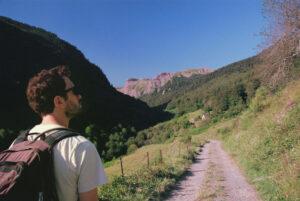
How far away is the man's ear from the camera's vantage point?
1.42 meters

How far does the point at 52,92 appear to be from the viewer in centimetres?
141

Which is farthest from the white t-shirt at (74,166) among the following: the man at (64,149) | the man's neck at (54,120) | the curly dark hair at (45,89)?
the curly dark hair at (45,89)

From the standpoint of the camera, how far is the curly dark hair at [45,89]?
1372 millimetres

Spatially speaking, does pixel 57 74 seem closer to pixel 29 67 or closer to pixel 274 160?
pixel 274 160

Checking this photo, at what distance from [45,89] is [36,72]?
98850 millimetres

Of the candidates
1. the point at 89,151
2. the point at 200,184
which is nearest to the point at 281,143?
the point at 200,184

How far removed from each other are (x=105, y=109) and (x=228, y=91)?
216 feet

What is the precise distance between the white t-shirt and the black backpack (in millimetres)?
36

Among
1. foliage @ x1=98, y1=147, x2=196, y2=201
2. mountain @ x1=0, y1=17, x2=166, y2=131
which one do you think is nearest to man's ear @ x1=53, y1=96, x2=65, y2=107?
foliage @ x1=98, y1=147, x2=196, y2=201

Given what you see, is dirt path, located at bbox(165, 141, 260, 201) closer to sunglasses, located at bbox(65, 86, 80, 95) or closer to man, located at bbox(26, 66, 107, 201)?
man, located at bbox(26, 66, 107, 201)

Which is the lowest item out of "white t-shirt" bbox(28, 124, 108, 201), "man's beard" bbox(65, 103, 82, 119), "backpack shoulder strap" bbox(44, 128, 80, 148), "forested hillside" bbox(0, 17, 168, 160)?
"white t-shirt" bbox(28, 124, 108, 201)

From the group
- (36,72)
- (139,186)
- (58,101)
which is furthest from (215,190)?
(36,72)

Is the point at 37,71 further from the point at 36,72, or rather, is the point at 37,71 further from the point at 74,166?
the point at 74,166

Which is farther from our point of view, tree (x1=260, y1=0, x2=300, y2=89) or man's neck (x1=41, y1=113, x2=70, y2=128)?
tree (x1=260, y1=0, x2=300, y2=89)
